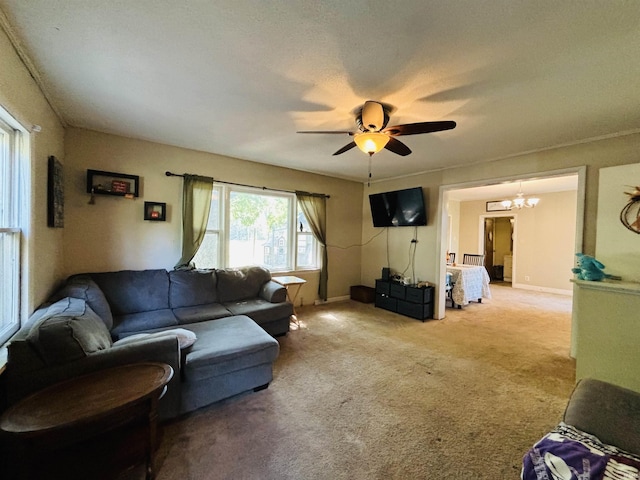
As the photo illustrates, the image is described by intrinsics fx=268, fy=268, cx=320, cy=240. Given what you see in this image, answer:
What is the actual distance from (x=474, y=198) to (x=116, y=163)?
837 centimetres

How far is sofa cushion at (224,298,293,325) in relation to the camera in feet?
10.6

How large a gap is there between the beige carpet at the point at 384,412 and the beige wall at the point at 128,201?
2.24 meters

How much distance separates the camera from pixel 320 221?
16.9 ft

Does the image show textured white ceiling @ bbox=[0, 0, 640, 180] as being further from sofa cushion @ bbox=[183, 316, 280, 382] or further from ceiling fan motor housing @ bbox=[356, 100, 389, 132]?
sofa cushion @ bbox=[183, 316, 280, 382]

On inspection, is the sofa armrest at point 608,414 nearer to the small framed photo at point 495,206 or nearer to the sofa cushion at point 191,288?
the sofa cushion at point 191,288

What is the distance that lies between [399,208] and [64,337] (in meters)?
4.72

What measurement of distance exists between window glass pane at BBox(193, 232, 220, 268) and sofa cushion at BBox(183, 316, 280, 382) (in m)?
1.48

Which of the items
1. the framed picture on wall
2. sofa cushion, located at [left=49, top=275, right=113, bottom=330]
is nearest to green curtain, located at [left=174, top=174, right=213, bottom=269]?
sofa cushion, located at [left=49, top=275, right=113, bottom=330]

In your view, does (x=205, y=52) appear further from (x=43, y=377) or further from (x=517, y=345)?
(x=517, y=345)

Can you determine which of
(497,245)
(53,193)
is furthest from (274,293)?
(497,245)

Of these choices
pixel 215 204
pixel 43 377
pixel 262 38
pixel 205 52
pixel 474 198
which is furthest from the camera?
pixel 474 198

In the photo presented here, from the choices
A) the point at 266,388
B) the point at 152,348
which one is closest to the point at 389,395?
the point at 266,388

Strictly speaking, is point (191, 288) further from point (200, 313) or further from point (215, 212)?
point (215, 212)

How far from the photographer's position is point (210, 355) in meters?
2.07
